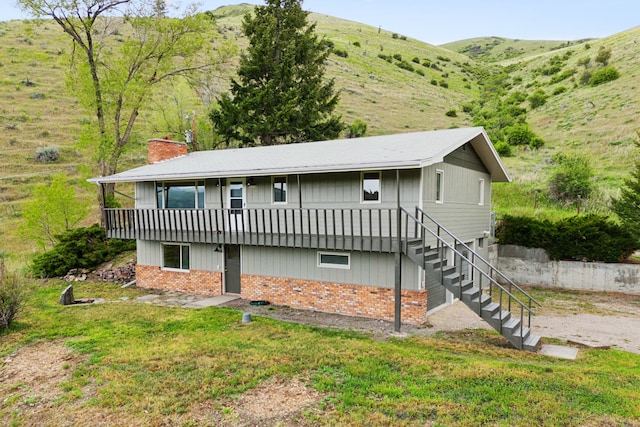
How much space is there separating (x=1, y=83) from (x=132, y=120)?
32255mm

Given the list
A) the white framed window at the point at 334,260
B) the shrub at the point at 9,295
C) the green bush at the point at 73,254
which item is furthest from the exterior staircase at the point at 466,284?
the green bush at the point at 73,254

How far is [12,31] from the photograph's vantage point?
187ft

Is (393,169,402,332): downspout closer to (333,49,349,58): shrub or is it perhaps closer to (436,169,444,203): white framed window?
(436,169,444,203): white framed window

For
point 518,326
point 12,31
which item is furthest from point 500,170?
point 12,31

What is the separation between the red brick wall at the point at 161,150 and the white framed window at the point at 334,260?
938 centimetres

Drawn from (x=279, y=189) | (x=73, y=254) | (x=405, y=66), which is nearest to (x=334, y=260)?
(x=279, y=189)

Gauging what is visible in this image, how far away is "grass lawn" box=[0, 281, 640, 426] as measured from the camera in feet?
18.9

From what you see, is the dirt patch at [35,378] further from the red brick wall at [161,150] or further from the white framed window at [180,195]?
the red brick wall at [161,150]

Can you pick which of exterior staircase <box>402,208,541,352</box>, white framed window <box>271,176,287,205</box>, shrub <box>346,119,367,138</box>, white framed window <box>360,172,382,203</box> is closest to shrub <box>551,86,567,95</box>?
shrub <box>346,119,367,138</box>

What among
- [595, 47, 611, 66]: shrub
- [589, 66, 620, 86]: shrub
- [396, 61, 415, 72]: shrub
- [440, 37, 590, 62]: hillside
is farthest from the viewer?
[440, 37, 590, 62]: hillside

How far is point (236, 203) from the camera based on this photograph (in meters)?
14.1

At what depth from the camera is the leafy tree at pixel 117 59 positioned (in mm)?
20734

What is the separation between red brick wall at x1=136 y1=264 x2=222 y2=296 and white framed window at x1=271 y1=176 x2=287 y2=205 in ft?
12.8

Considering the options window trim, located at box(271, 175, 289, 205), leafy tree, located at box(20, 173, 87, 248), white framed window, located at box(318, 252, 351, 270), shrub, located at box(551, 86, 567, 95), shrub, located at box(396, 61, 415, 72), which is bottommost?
white framed window, located at box(318, 252, 351, 270)
